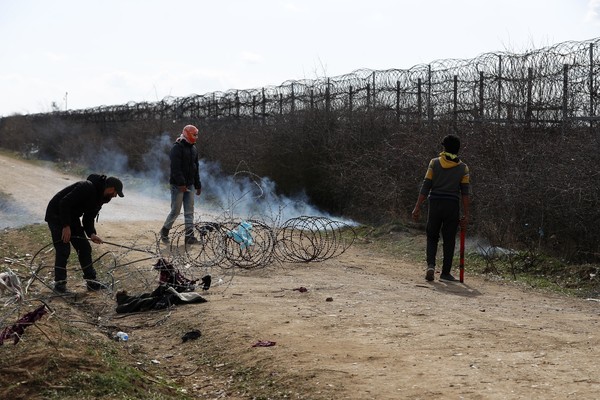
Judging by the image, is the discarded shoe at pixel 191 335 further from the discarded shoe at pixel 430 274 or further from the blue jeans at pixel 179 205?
the blue jeans at pixel 179 205

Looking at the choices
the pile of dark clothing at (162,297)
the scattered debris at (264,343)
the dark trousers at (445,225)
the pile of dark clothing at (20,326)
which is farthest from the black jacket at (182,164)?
the pile of dark clothing at (20,326)

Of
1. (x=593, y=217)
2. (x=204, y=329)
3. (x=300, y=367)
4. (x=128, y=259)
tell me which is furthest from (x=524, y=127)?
(x=300, y=367)

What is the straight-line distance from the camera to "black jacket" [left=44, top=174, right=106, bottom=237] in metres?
10.4

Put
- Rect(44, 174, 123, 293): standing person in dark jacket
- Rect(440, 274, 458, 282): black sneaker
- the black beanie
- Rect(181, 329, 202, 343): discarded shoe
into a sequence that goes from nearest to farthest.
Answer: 1. Rect(181, 329, 202, 343): discarded shoe
2. Rect(44, 174, 123, 293): standing person in dark jacket
3. the black beanie
4. Rect(440, 274, 458, 282): black sneaker

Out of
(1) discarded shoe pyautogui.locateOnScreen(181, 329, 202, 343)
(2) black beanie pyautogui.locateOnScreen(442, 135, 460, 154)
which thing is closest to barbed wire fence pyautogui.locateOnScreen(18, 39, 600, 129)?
(2) black beanie pyautogui.locateOnScreen(442, 135, 460, 154)

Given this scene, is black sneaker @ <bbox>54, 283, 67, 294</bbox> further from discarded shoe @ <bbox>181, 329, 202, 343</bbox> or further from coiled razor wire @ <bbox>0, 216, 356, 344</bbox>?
discarded shoe @ <bbox>181, 329, 202, 343</bbox>

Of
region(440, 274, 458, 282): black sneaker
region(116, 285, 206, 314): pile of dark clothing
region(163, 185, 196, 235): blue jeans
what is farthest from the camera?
region(163, 185, 196, 235): blue jeans

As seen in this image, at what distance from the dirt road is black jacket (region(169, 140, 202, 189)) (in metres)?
2.67

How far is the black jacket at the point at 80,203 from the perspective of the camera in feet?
34.2

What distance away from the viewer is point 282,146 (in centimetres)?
2162

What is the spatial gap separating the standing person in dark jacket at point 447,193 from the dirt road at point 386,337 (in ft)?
1.68

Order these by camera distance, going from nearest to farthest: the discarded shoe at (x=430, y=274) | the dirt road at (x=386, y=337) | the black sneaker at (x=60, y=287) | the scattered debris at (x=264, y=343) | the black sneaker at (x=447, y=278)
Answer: the dirt road at (x=386, y=337) < the scattered debris at (x=264, y=343) < the black sneaker at (x=60, y=287) < the discarded shoe at (x=430, y=274) < the black sneaker at (x=447, y=278)

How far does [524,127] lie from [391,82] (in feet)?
18.4

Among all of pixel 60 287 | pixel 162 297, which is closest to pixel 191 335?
pixel 162 297
